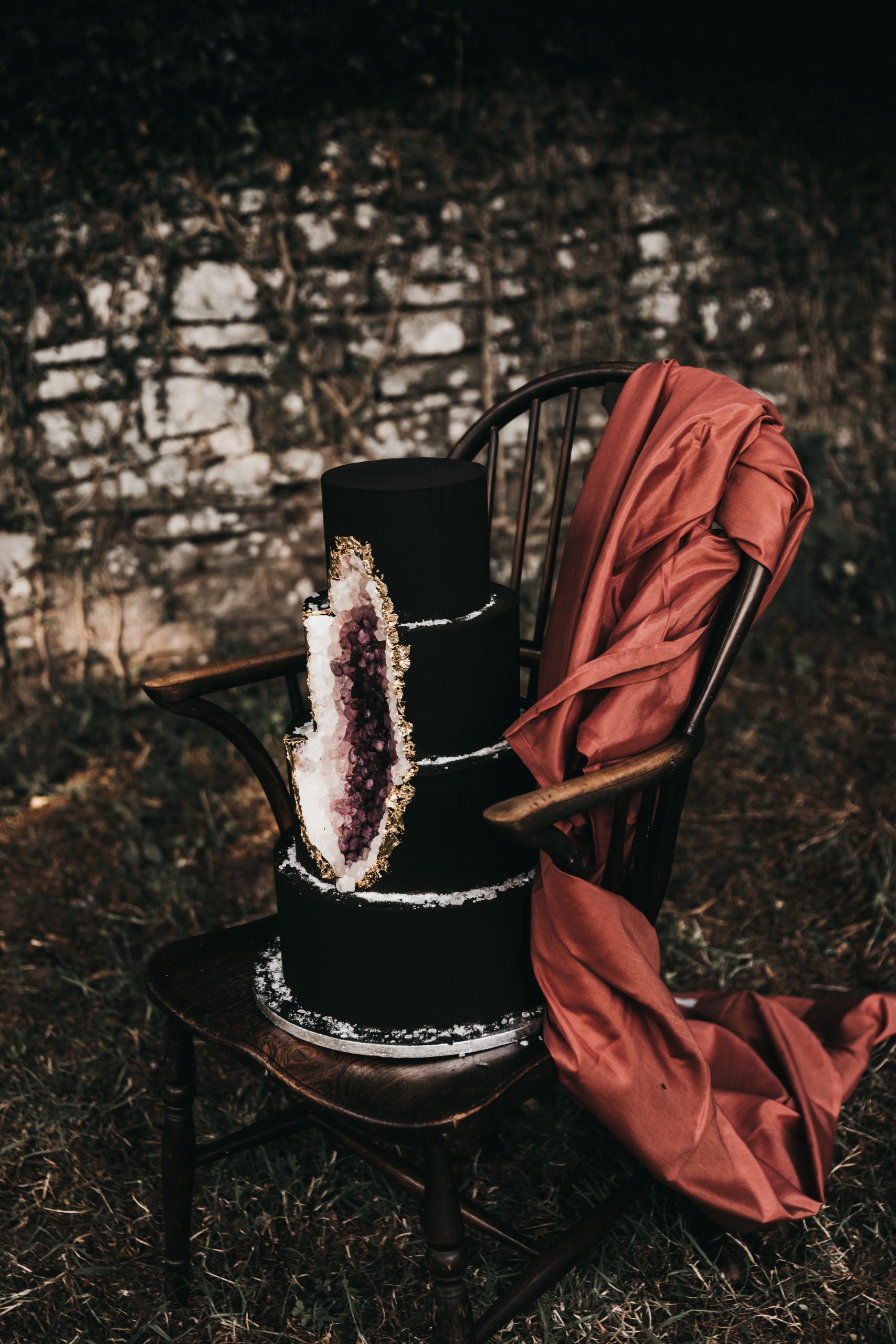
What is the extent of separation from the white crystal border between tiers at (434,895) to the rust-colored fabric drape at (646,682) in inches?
2.2

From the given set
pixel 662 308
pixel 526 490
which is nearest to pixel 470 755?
pixel 526 490

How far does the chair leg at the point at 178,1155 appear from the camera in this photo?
172cm

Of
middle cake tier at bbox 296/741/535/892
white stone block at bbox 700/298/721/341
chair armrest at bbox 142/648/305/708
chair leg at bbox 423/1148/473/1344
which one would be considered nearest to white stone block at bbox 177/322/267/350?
white stone block at bbox 700/298/721/341

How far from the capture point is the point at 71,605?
12.2ft

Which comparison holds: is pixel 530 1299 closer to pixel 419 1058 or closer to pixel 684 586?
pixel 419 1058

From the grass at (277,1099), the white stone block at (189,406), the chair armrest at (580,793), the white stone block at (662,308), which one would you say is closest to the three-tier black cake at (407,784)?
the chair armrest at (580,793)

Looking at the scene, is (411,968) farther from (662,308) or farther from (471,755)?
(662,308)

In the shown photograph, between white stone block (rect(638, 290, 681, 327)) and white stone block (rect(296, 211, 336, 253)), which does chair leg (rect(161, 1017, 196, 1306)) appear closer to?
white stone block (rect(296, 211, 336, 253))

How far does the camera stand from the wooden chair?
1.42m

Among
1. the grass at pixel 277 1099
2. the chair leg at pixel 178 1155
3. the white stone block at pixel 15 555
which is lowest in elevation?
the grass at pixel 277 1099

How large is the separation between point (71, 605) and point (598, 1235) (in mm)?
2703

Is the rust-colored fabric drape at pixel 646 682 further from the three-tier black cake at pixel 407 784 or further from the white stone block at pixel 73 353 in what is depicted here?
the white stone block at pixel 73 353

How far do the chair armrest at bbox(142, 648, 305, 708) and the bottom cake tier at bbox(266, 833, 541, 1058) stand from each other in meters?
0.35

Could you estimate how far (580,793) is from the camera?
4.59 feet
